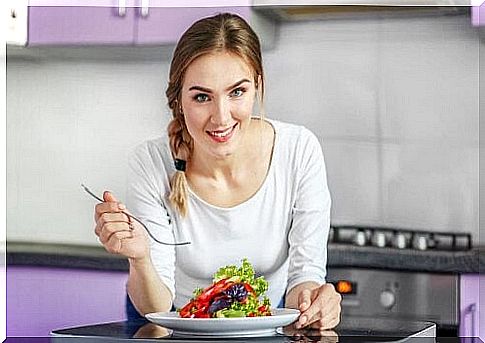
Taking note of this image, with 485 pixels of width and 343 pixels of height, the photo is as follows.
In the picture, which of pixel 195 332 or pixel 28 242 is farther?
pixel 28 242

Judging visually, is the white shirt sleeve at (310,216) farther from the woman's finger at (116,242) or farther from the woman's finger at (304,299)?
the woman's finger at (116,242)

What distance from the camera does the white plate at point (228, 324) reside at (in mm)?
2100

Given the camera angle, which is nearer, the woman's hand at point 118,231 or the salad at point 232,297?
the salad at point 232,297

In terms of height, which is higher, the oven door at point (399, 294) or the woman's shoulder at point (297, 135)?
the woman's shoulder at point (297, 135)

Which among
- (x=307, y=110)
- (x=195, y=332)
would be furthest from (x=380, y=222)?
(x=195, y=332)

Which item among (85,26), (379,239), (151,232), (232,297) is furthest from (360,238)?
(85,26)

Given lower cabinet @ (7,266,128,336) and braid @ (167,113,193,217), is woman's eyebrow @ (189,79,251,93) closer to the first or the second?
braid @ (167,113,193,217)

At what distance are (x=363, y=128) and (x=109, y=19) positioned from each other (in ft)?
1.56

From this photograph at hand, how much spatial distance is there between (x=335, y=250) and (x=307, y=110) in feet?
0.79

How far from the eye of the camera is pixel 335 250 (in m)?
2.24

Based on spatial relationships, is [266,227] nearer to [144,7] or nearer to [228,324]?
[228,324]

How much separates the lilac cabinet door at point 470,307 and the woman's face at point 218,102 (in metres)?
0.45

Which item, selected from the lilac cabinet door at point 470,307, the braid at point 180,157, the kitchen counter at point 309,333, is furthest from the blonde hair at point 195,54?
the lilac cabinet door at point 470,307

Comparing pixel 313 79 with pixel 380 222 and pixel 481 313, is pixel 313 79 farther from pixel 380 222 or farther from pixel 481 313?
pixel 481 313
